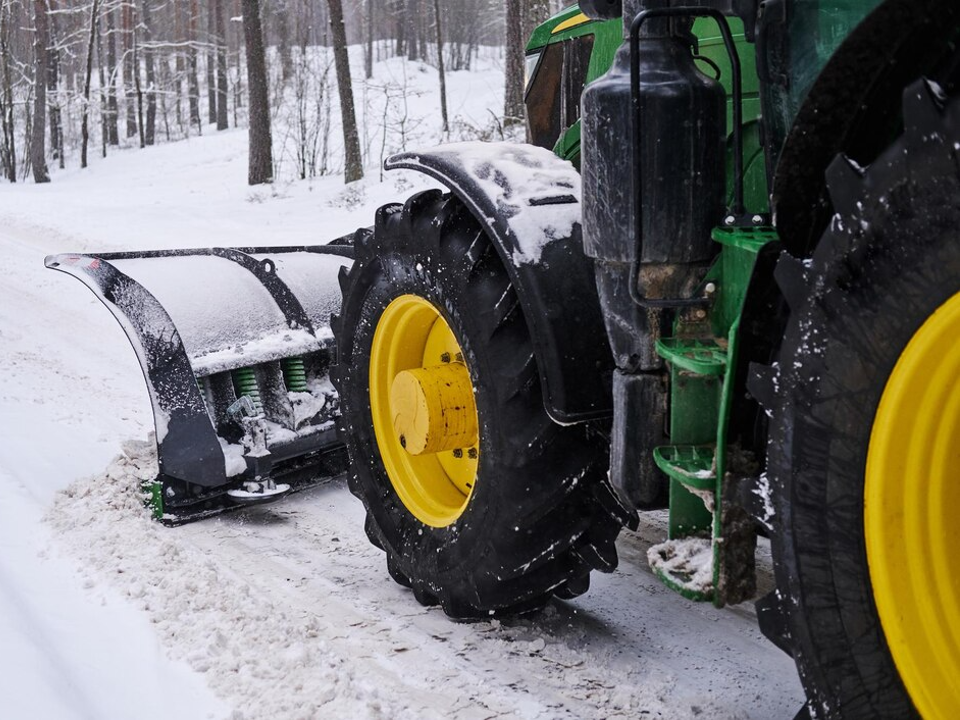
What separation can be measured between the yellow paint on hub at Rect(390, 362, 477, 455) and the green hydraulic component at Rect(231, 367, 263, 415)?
53.4 inches

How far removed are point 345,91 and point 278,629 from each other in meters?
14.3

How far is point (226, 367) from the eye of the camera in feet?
12.9

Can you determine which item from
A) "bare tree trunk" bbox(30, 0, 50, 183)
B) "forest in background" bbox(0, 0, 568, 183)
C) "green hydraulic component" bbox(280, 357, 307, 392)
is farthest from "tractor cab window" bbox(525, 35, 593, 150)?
"bare tree trunk" bbox(30, 0, 50, 183)

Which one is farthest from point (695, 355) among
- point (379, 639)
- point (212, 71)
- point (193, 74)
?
point (212, 71)

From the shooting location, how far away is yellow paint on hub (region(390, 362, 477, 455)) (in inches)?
110

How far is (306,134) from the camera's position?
2006 centimetres

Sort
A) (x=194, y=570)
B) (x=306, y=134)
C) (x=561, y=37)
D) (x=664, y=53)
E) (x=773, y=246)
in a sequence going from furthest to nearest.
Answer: (x=306, y=134) < (x=561, y=37) < (x=194, y=570) < (x=664, y=53) < (x=773, y=246)

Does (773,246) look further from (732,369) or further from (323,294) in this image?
(323,294)

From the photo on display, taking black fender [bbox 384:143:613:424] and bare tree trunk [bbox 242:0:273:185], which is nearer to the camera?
black fender [bbox 384:143:613:424]

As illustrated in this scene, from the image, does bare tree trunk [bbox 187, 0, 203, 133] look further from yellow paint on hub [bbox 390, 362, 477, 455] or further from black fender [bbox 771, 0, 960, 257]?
black fender [bbox 771, 0, 960, 257]

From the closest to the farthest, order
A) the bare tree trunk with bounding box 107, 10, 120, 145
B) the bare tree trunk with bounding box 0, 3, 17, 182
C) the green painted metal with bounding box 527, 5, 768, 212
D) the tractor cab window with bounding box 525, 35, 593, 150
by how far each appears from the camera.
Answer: the green painted metal with bounding box 527, 5, 768, 212, the tractor cab window with bounding box 525, 35, 593, 150, the bare tree trunk with bounding box 0, 3, 17, 182, the bare tree trunk with bounding box 107, 10, 120, 145

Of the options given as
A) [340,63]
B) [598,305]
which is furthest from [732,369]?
[340,63]

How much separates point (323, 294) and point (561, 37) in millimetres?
1625

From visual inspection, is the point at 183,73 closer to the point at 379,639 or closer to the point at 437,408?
the point at 437,408
